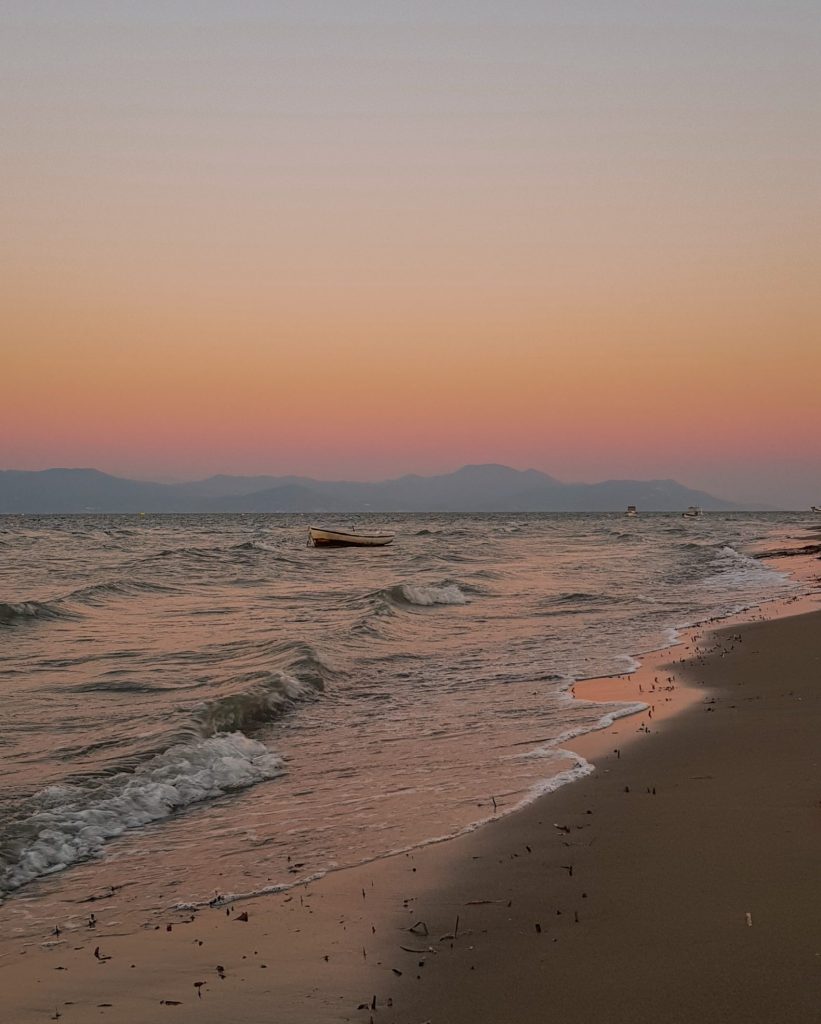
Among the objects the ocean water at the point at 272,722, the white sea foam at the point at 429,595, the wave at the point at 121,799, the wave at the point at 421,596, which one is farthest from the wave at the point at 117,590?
the wave at the point at 121,799

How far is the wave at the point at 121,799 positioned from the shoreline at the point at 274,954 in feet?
4.74

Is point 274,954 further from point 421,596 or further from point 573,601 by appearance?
point 421,596

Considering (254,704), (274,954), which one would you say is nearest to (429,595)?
(254,704)

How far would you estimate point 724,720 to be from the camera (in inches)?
418

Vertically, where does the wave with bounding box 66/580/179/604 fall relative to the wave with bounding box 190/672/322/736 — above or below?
below

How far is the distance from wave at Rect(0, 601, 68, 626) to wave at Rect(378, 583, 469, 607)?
29.5ft

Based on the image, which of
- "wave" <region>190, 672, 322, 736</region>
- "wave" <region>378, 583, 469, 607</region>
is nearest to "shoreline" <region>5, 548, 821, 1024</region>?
"wave" <region>190, 672, 322, 736</region>

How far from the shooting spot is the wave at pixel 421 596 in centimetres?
2808

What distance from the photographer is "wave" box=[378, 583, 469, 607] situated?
28.1 meters

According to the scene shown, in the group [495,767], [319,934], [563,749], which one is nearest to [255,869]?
[319,934]

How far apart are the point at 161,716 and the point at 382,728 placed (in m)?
2.82

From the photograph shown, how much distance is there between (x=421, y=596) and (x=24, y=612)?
11.0m

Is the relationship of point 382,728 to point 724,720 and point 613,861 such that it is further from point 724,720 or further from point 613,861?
point 613,861

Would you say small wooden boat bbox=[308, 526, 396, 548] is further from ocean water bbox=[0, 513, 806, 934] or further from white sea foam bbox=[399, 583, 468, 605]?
white sea foam bbox=[399, 583, 468, 605]
